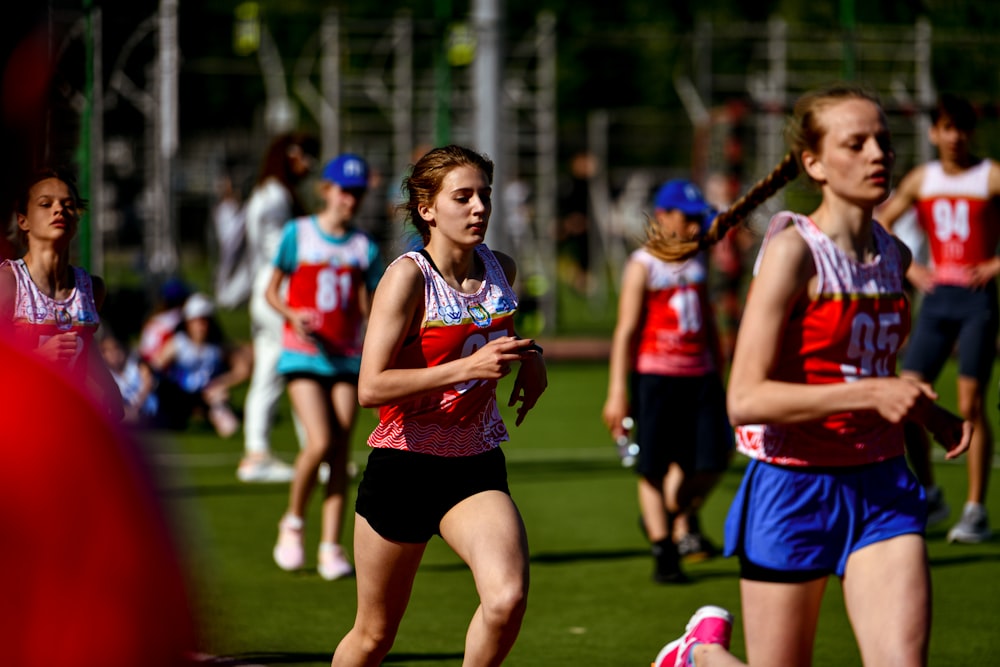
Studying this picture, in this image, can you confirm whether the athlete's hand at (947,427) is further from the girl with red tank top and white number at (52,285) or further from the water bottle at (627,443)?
the water bottle at (627,443)

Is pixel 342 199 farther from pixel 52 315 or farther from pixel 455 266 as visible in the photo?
pixel 455 266

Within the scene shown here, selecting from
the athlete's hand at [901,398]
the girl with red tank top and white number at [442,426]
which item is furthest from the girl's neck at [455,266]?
the athlete's hand at [901,398]

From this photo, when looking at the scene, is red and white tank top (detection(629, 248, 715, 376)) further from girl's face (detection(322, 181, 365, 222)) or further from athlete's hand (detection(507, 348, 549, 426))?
athlete's hand (detection(507, 348, 549, 426))

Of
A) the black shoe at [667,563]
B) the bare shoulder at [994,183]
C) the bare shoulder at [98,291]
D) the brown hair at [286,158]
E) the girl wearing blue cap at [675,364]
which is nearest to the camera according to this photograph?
the bare shoulder at [98,291]

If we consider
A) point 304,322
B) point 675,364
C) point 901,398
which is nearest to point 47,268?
point 304,322

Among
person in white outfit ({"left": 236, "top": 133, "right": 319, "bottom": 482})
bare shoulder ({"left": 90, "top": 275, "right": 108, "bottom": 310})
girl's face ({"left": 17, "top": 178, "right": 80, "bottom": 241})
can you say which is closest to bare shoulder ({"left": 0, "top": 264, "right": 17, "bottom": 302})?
girl's face ({"left": 17, "top": 178, "right": 80, "bottom": 241})

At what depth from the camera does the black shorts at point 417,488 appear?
4750 mm

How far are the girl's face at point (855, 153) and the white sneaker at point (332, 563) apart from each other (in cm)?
449

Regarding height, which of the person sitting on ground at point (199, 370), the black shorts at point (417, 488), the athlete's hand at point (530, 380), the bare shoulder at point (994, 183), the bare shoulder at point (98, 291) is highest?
the bare shoulder at point (994, 183)

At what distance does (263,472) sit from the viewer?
37.6ft

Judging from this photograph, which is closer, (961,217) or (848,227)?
(848,227)

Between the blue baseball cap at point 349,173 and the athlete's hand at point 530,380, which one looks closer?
the athlete's hand at point 530,380

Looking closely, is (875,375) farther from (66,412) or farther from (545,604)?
(545,604)

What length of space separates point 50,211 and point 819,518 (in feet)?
9.65
